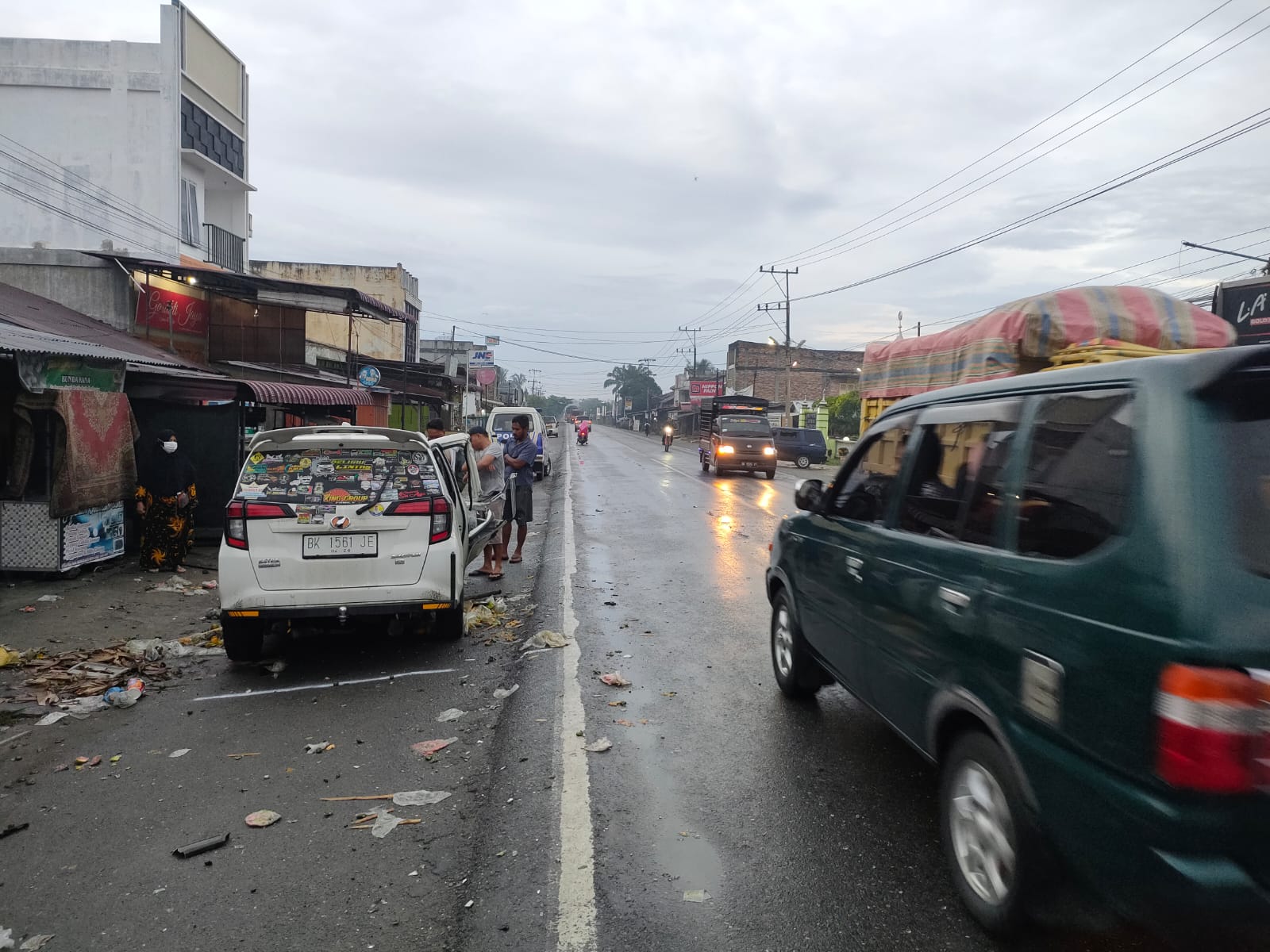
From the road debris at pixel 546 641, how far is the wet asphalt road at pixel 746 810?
0.85 feet

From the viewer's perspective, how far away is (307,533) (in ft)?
20.8

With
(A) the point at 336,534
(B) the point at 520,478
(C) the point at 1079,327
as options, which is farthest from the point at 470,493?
(C) the point at 1079,327

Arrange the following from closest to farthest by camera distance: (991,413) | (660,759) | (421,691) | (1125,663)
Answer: (1125,663)
(991,413)
(660,759)
(421,691)

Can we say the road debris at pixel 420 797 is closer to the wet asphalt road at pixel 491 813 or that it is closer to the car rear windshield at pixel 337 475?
the wet asphalt road at pixel 491 813

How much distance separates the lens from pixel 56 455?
9.59 metres

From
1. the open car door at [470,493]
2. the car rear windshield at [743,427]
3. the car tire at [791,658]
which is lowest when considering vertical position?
the car tire at [791,658]

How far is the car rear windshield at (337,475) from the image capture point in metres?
6.43

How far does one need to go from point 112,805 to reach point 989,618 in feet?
13.9

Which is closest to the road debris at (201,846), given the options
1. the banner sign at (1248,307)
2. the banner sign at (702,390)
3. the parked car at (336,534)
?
the parked car at (336,534)

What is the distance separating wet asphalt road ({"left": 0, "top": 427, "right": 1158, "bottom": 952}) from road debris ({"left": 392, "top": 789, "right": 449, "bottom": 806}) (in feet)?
0.20

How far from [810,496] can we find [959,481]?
1.57 meters

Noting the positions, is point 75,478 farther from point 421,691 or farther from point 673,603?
point 673,603

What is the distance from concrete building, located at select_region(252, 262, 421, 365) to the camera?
137ft

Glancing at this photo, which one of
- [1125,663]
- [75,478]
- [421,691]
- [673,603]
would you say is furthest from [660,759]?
[75,478]
